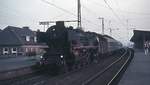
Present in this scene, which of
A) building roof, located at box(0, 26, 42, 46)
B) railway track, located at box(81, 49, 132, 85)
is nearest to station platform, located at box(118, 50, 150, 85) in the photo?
railway track, located at box(81, 49, 132, 85)

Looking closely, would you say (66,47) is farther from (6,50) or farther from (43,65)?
(6,50)

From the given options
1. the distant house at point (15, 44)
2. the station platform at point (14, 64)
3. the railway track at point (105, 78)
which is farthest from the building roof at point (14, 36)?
the railway track at point (105, 78)

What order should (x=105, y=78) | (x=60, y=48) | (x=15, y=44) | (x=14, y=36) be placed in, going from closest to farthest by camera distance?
(x=105, y=78)
(x=60, y=48)
(x=15, y=44)
(x=14, y=36)

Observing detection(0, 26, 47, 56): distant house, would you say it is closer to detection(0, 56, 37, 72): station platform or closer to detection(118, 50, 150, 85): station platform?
detection(0, 56, 37, 72): station platform

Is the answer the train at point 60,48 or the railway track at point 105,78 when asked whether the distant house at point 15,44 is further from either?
the railway track at point 105,78

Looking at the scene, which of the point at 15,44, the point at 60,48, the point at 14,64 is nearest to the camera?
the point at 60,48

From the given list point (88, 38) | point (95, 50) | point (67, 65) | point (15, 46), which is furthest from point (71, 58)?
point (15, 46)

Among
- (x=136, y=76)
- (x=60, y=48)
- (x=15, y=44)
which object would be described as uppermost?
(x=15, y=44)

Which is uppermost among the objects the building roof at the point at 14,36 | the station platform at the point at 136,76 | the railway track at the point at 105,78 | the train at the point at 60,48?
the building roof at the point at 14,36

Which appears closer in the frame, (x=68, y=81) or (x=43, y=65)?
(x=68, y=81)

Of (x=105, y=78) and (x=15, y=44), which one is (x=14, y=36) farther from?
(x=105, y=78)

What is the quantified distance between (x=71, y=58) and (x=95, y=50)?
30.9 ft

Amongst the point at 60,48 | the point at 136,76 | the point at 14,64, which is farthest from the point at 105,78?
the point at 14,64

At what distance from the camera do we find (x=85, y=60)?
967 inches
